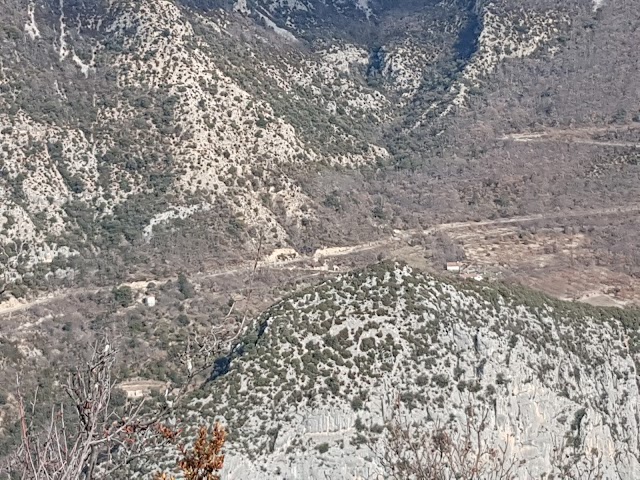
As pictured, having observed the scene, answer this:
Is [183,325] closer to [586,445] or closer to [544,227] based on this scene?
[586,445]

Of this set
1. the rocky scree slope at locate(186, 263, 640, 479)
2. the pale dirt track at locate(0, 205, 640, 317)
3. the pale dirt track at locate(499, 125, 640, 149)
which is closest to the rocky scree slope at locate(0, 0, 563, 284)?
the pale dirt track at locate(0, 205, 640, 317)

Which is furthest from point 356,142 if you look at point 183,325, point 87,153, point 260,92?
point 183,325

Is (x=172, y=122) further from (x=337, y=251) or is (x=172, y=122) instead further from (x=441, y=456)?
(x=441, y=456)

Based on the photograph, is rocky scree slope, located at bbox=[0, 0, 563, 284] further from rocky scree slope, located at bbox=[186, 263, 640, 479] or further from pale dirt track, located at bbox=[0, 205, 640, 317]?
rocky scree slope, located at bbox=[186, 263, 640, 479]

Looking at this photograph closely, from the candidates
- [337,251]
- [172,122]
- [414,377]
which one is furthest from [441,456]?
[172,122]

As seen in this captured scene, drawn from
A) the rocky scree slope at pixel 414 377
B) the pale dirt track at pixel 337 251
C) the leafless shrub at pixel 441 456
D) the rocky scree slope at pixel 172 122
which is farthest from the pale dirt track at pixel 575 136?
the leafless shrub at pixel 441 456

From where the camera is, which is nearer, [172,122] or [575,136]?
[172,122]
